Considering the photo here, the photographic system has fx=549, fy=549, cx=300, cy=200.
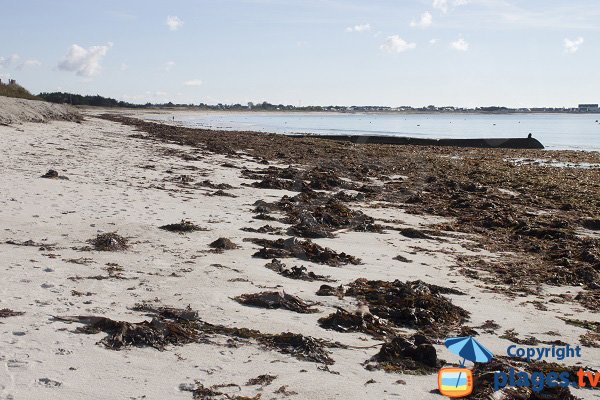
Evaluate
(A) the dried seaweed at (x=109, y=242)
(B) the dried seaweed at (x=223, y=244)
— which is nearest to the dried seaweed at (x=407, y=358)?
(B) the dried seaweed at (x=223, y=244)

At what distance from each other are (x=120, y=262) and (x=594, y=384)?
475 cm

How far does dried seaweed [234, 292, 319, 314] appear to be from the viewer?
516cm

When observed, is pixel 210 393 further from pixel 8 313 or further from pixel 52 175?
pixel 52 175

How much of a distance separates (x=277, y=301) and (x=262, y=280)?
0.82m

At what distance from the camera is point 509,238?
361 inches

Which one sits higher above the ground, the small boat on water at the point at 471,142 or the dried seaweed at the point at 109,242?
the small boat on water at the point at 471,142

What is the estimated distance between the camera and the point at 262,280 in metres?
6.00

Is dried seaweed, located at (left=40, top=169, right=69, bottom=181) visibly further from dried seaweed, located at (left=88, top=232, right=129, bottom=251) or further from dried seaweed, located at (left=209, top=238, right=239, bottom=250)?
dried seaweed, located at (left=209, top=238, right=239, bottom=250)

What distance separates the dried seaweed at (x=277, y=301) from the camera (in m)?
5.16

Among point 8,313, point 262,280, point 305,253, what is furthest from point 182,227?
point 8,313

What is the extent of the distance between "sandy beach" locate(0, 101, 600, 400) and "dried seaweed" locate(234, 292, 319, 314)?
4cm

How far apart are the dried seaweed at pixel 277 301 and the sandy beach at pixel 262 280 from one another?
0.04 m

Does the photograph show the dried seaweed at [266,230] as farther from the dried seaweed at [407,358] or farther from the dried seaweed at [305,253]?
the dried seaweed at [407,358]

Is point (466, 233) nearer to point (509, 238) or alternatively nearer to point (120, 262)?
point (509, 238)
